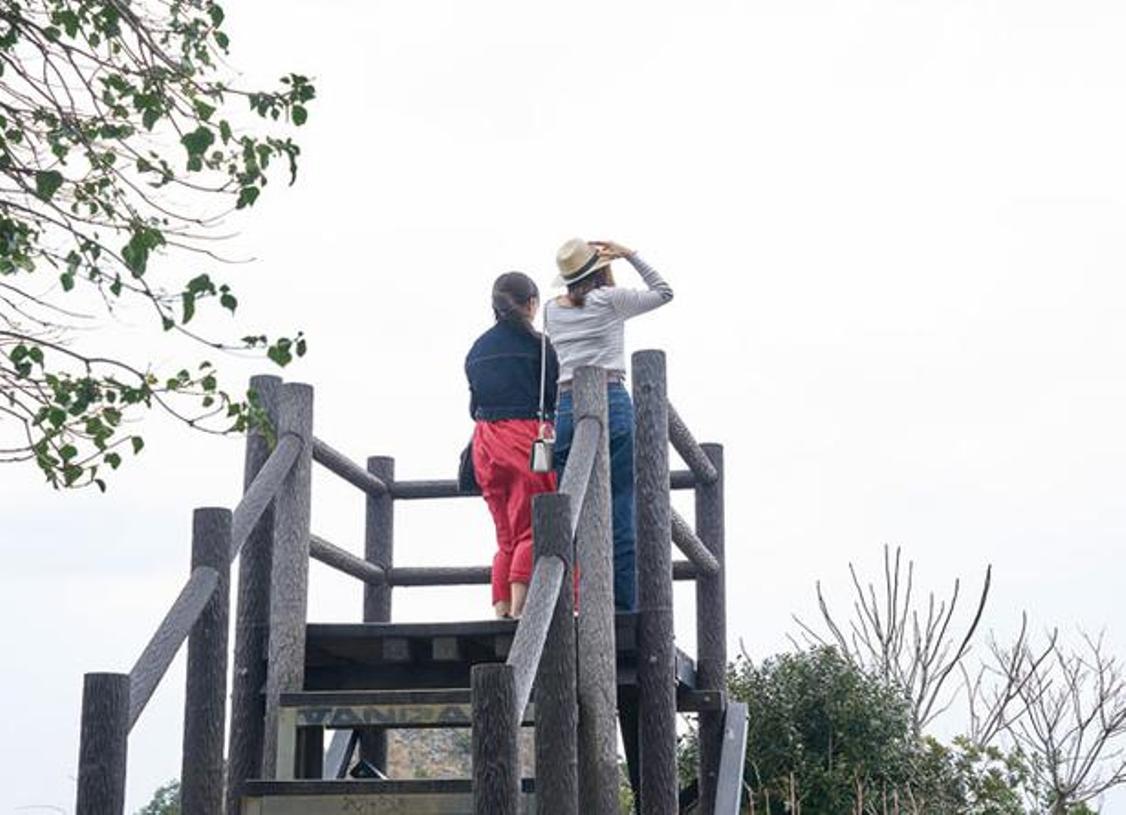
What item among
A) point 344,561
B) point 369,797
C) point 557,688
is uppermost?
point 344,561

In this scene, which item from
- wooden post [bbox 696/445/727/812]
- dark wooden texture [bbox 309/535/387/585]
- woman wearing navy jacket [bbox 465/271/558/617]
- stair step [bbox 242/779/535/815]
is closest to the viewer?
stair step [bbox 242/779/535/815]

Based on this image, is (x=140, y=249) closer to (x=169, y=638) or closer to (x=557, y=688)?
(x=169, y=638)

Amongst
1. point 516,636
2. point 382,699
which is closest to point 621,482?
point 382,699

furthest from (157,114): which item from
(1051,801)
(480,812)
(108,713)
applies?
(1051,801)

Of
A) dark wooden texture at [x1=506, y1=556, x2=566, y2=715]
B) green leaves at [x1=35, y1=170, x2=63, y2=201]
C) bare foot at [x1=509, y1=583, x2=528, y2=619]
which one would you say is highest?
green leaves at [x1=35, y1=170, x2=63, y2=201]

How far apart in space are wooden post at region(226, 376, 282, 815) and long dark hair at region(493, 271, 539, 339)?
2.90ft

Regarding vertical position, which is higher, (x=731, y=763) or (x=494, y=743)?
(x=731, y=763)

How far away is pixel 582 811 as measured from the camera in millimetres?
6688

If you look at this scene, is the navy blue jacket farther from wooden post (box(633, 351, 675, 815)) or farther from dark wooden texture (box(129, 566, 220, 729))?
dark wooden texture (box(129, 566, 220, 729))

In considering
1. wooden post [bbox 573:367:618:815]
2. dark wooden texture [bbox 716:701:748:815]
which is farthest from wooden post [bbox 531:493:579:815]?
dark wooden texture [bbox 716:701:748:815]

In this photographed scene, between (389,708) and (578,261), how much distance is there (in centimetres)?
189

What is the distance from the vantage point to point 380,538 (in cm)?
918

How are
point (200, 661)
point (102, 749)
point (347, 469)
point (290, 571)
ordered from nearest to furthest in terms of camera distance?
point (102, 749)
point (200, 661)
point (290, 571)
point (347, 469)

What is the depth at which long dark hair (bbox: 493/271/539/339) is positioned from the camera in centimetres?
759
